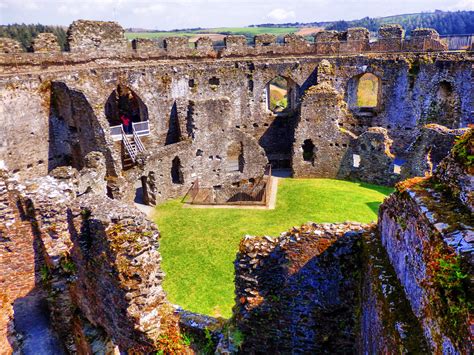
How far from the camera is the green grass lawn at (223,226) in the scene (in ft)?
40.0

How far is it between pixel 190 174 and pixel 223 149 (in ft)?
6.64

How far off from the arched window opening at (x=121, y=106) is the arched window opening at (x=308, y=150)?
9.30 m

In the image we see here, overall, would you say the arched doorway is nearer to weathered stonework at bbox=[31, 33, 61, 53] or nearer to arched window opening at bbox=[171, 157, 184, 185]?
arched window opening at bbox=[171, 157, 184, 185]

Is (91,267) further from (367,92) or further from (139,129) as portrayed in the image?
(367,92)

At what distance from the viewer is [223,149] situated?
796 inches

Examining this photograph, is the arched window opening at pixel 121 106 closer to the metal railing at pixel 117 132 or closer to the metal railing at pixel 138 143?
the metal railing at pixel 117 132

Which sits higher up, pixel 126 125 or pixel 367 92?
pixel 367 92

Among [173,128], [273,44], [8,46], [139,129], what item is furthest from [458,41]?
[8,46]

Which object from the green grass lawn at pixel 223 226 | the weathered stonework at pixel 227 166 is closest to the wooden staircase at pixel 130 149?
the weathered stonework at pixel 227 166


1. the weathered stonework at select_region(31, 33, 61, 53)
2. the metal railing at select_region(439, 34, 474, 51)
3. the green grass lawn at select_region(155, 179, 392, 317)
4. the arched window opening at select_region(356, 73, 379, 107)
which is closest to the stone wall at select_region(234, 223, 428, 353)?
the green grass lawn at select_region(155, 179, 392, 317)

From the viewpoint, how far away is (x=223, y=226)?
15805mm

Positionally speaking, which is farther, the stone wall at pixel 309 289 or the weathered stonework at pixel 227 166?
the stone wall at pixel 309 289

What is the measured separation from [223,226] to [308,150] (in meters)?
9.01

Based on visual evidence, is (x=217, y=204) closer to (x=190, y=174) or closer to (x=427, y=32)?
(x=190, y=174)
